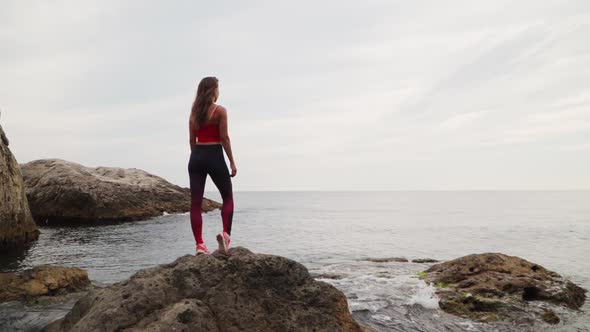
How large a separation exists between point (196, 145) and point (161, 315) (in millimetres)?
2746

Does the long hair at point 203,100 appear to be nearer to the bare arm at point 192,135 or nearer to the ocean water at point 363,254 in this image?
the bare arm at point 192,135

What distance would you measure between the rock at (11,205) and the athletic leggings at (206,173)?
63.7 ft

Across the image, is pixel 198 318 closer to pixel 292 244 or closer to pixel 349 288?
pixel 349 288

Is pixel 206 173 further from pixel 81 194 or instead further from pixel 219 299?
pixel 81 194

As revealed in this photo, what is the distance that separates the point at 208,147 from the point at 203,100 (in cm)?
78

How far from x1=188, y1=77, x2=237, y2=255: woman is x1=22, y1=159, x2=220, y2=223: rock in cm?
3578

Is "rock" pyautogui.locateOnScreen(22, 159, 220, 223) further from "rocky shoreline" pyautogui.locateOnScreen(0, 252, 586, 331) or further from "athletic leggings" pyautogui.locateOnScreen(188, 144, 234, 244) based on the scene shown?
"athletic leggings" pyautogui.locateOnScreen(188, 144, 234, 244)

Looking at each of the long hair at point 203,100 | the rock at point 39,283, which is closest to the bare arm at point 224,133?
the long hair at point 203,100

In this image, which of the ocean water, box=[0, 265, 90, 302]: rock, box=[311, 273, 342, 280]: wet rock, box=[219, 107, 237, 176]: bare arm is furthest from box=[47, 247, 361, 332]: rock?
box=[311, 273, 342, 280]: wet rock

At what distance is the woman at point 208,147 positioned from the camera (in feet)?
21.6

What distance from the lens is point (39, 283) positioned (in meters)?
11.3

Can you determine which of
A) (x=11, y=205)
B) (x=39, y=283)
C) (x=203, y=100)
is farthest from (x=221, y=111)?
(x=11, y=205)

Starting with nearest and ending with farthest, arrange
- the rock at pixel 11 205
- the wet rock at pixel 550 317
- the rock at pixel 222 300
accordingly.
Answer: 1. the rock at pixel 222 300
2. the wet rock at pixel 550 317
3. the rock at pixel 11 205

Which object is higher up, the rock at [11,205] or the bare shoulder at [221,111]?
the bare shoulder at [221,111]
